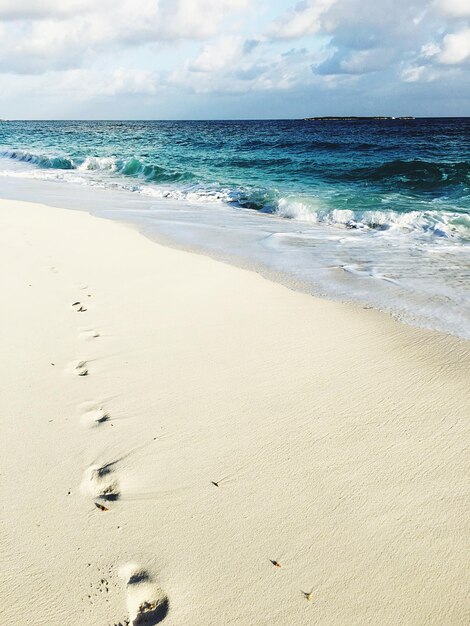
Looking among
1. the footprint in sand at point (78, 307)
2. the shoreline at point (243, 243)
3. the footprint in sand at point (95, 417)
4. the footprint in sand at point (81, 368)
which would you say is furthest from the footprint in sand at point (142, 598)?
the shoreline at point (243, 243)

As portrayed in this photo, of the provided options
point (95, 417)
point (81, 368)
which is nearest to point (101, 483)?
point (95, 417)

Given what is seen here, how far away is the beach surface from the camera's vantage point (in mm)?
1702

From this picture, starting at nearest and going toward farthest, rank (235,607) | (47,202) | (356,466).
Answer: (235,607) < (356,466) < (47,202)

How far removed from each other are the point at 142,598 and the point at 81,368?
181 centimetres

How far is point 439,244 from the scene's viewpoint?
7.59m

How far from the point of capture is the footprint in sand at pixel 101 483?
6.99ft

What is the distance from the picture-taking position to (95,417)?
2699 mm

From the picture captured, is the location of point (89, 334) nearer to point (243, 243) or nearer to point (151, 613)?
point (151, 613)

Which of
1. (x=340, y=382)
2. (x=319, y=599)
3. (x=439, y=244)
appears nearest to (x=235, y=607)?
(x=319, y=599)

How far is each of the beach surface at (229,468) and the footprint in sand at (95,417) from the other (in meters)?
0.01

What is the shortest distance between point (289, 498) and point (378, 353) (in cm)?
173

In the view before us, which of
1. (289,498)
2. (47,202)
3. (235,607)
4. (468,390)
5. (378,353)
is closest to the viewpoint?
(235,607)

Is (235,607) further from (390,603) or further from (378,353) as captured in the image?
(378,353)

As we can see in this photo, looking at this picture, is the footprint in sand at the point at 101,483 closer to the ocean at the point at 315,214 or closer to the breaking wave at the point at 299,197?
the ocean at the point at 315,214
